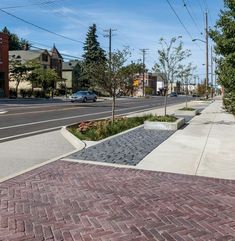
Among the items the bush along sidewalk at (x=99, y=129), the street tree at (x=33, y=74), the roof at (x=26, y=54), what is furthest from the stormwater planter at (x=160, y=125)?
the roof at (x=26, y=54)

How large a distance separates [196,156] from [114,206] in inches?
174

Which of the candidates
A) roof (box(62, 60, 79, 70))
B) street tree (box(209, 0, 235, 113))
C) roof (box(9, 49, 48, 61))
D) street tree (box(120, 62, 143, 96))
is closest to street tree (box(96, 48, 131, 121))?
street tree (box(120, 62, 143, 96))

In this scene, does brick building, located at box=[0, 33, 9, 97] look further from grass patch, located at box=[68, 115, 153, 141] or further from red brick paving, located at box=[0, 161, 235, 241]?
red brick paving, located at box=[0, 161, 235, 241]

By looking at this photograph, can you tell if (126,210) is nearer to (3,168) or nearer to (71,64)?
(3,168)

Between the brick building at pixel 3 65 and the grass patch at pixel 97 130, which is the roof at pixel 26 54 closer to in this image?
the brick building at pixel 3 65

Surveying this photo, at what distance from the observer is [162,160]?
8.98m

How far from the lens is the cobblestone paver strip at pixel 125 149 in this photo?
29.6 feet

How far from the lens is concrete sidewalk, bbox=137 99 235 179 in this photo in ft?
26.5

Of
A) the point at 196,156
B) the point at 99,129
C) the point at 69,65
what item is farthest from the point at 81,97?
the point at 69,65

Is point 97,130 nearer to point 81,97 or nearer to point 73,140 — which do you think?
point 73,140

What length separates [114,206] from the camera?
5.62 m

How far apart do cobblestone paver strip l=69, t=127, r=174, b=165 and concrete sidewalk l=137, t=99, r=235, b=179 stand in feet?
0.84

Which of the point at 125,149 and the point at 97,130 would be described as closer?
the point at 125,149

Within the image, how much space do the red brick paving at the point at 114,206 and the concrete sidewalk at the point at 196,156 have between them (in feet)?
2.09
